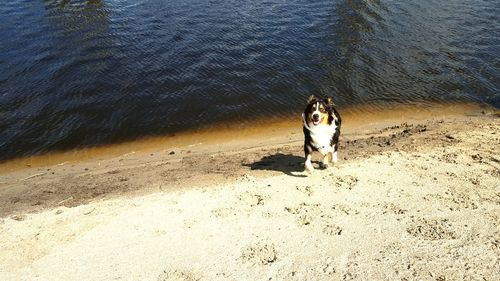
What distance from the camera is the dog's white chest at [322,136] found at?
855 cm

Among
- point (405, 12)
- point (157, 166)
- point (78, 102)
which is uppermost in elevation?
point (405, 12)

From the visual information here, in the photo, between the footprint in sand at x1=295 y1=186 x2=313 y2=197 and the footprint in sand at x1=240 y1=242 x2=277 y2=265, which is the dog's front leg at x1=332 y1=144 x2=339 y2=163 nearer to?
the footprint in sand at x1=295 y1=186 x2=313 y2=197

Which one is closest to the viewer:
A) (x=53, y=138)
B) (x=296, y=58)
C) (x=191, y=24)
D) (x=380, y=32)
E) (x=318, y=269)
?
(x=318, y=269)

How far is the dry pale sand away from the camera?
6648 millimetres

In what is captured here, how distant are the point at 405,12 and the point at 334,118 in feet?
44.7

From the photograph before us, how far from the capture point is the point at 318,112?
8.12 meters

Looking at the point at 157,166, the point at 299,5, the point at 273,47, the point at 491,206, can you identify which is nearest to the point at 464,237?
the point at 491,206

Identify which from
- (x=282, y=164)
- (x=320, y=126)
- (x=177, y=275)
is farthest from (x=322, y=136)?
(x=177, y=275)

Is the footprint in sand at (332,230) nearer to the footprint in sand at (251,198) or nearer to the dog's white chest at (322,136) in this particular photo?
the footprint in sand at (251,198)

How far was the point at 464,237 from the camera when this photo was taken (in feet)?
22.4

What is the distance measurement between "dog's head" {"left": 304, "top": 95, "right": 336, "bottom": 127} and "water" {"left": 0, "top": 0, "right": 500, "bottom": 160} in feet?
17.8

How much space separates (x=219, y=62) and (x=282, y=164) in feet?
25.7

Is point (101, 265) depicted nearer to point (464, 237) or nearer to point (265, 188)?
point (265, 188)

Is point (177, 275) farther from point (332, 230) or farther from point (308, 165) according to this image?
point (308, 165)
